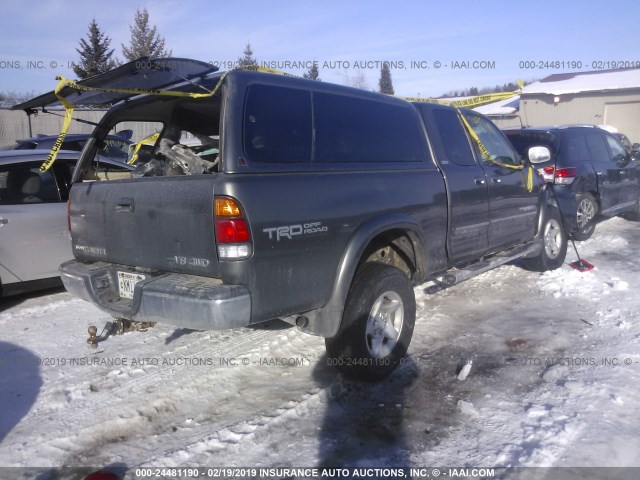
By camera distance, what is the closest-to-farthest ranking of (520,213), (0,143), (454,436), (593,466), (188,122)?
1. (593,466)
2. (454,436)
3. (188,122)
4. (520,213)
5. (0,143)

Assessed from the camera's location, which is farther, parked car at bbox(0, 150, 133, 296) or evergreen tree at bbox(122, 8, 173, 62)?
evergreen tree at bbox(122, 8, 173, 62)

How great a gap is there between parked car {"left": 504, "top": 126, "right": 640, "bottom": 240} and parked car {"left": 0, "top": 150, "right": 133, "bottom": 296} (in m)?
5.96

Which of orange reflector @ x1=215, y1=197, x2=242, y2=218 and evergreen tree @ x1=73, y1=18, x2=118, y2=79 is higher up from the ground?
evergreen tree @ x1=73, y1=18, x2=118, y2=79

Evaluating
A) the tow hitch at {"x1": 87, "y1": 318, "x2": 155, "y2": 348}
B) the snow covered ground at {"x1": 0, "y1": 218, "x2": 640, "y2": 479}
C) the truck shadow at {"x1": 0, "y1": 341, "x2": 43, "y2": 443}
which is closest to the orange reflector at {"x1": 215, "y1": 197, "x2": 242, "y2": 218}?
the snow covered ground at {"x1": 0, "y1": 218, "x2": 640, "y2": 479}

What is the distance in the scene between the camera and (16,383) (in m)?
4.03

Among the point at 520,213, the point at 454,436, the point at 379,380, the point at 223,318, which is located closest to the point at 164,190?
the point at 223,318

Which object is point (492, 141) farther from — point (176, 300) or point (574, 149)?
point (176, 300)

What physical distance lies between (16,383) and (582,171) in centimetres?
781

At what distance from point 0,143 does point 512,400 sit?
19761mm

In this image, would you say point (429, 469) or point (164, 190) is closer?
point (429, 469)

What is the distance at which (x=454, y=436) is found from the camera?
3.24m

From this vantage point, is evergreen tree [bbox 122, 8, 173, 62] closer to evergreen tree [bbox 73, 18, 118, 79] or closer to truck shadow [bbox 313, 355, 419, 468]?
evergreen tree [bbox 73, 18, 118, 79]

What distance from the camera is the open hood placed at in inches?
125

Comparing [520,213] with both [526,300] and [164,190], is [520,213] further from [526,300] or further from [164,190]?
[164,190]
